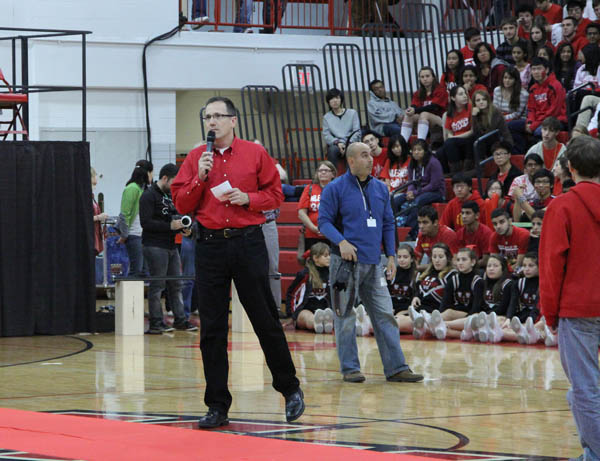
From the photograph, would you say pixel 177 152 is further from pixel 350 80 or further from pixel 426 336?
pixel 426 336

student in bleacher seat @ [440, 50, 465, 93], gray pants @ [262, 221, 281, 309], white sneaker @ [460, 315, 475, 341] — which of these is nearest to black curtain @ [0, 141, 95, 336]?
gray pants @ [262, 221, 281, 309]

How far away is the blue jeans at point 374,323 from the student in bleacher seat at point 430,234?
161 inches

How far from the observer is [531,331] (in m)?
9.93

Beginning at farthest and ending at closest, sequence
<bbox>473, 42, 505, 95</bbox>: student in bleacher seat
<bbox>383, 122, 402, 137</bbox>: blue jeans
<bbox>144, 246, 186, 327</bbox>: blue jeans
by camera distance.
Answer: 1. <bbox>383, 122, 402, 137</bbox>: blue jeans
2. <bbox>473, 42, 505, 95</bbox>: student in bleacher seat
3. <bbox>144, 246, 186, 327</bbox>: blue jeans

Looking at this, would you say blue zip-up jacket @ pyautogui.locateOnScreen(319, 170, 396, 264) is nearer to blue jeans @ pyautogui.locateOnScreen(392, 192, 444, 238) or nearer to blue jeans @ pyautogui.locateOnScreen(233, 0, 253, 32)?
blue jeans @ pyautogui.locateOnScreen(392, 192, 444, 238)

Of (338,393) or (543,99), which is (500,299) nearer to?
(543,99)

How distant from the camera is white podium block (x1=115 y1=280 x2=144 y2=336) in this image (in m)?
11.2

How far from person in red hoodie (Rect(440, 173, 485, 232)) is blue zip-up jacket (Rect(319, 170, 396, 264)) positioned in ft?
14.8

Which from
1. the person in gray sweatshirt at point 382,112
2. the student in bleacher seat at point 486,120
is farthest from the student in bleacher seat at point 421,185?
the person in gray sweatshirt at point 382,112

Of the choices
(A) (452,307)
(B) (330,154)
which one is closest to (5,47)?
(B) (330,154)

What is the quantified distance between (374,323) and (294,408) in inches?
85.4

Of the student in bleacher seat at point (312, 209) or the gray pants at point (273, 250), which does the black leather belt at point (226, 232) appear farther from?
the student in bleacher seat at point (312, 209)

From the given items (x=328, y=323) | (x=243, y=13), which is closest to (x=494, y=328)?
(x=328, y=323)

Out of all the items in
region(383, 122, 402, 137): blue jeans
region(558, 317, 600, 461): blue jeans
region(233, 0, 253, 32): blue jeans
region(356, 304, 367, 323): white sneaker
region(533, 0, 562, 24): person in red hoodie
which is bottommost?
region(356, 304, 367, 323): white sneaker
